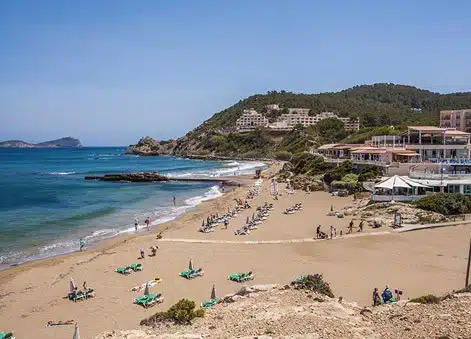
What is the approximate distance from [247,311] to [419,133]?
38016mm

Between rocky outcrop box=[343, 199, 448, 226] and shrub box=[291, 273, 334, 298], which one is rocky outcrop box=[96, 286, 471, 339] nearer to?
shrub box=[291, 273, 334, 298]

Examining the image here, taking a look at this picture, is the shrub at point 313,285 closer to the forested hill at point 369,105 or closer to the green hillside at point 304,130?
the green hillside at point 304,130

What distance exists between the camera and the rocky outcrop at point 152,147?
555 feet

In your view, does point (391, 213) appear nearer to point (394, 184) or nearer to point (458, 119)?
point (394, 184)

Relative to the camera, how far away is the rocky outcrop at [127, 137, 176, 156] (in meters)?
169

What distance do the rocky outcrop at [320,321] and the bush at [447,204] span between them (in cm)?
1826

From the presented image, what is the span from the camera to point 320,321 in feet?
34.4

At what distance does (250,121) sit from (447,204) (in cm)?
13002

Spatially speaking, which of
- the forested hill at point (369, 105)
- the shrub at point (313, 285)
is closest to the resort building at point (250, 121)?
the forested hill at point (369, 105)

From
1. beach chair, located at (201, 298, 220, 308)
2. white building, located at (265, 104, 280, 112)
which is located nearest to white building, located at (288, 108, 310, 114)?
white building, located at (265, 104, 280, 112)

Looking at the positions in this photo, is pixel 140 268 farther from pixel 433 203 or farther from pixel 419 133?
pixel 419 133

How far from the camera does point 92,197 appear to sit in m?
48.6

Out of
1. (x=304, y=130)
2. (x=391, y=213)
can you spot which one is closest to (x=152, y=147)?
(x=304, y=130)

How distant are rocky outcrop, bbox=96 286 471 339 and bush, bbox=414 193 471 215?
18264mm
